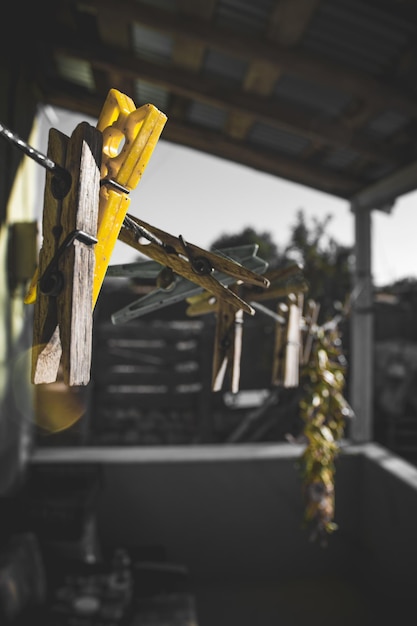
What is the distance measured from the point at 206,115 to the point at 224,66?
729mm

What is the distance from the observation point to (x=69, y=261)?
60 cm

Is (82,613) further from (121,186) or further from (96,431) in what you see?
(96,431)

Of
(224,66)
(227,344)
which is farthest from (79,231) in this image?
(224,66)

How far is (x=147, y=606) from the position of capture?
274 centimetres

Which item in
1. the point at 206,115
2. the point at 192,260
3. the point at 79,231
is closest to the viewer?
the point at 79,231

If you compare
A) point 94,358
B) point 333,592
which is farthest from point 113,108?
point 94,358

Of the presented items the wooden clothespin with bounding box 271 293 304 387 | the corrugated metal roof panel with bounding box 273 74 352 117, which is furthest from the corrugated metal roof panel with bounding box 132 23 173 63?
the wooden clothespin with bounding box 271 293 304 387

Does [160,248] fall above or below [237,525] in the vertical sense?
above

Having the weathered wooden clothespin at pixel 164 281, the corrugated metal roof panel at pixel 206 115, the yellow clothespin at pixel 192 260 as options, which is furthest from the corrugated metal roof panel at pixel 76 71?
the yellow clothespin at pixel 192 260

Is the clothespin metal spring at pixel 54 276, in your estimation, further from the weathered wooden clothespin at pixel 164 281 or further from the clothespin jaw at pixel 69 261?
the weathered wooden clothespin at pixel 164 281

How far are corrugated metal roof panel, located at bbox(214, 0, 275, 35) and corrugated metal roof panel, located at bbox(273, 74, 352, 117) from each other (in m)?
0.48

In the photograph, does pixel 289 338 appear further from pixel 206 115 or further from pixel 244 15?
pixel 206 115

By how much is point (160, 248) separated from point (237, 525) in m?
3.55

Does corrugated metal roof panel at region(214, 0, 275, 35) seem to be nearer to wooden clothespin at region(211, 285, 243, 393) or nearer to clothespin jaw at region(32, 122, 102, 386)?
wooden clothespin at region(211, 285, 243, 393)
